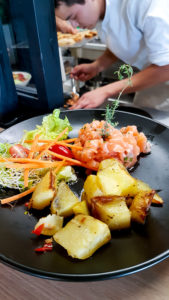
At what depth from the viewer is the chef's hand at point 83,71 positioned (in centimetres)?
255

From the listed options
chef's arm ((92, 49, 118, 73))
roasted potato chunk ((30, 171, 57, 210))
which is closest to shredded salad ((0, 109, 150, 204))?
roasted potato chunk ((30, 171, 57, 210))

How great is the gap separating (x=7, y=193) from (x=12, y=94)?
912mm

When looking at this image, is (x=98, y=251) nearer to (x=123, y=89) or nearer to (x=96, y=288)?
(x=96, y=288)

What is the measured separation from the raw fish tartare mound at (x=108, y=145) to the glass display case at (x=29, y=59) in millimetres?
554

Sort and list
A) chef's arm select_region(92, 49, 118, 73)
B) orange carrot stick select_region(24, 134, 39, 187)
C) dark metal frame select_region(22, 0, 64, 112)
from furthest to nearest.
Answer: chef's arm select_region(92, 49, 118, 73) → dark metal frame select_region(22, 0, 64, 112) → orange carrot stick select_region(24, 134, 39, 187)

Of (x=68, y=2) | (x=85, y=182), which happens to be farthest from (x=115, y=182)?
(x=68, y=2)

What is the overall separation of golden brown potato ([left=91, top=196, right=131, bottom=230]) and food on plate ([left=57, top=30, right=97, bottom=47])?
3491mm

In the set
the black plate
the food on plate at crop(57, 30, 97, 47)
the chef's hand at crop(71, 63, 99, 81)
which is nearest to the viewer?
the black plate

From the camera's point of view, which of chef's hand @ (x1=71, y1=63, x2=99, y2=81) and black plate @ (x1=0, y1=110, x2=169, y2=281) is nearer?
black plate @ (x1=0, y1=110, x2=169, y2=281)

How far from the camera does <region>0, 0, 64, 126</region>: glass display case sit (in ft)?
4.51

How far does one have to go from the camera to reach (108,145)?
1194 millimetres

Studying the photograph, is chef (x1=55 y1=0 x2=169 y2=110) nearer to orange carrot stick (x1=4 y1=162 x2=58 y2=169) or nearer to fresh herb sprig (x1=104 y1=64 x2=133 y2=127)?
fresh herb sprig (x1=104 y1=64 x2=133 y2=127)

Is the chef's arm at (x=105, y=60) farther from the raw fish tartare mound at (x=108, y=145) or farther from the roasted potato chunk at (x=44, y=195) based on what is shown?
the roasted potato chunk at (x=44, y=195)

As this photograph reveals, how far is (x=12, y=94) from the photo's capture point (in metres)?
1.69
